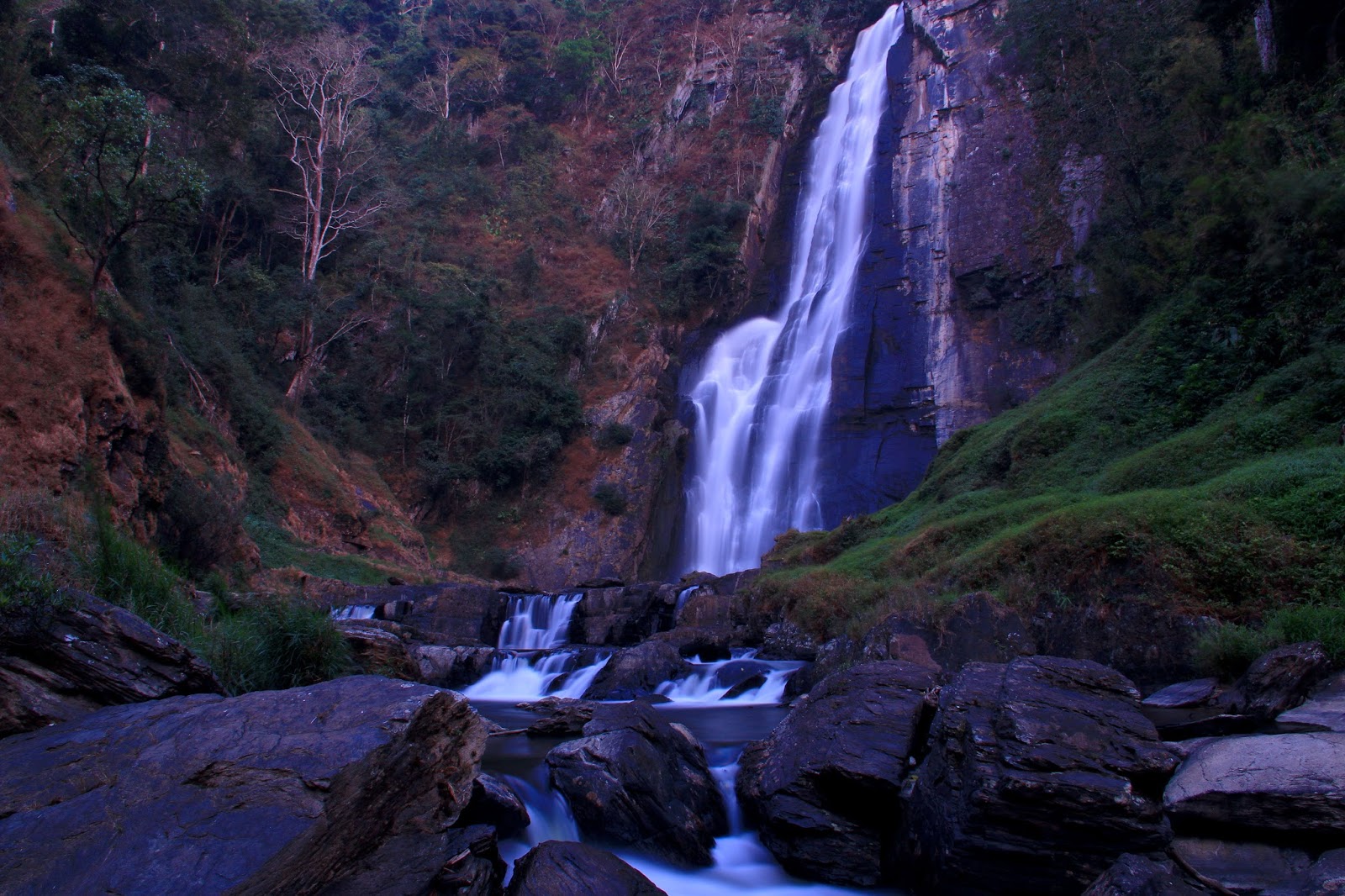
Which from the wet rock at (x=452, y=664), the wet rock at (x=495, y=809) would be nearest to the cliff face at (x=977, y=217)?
the wet rock at (x=452, y=664)

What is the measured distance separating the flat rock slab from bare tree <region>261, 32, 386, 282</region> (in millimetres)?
34659

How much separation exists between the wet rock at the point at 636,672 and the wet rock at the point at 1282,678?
9.00 metres

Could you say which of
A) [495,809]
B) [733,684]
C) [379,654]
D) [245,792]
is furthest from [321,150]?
[245,792]

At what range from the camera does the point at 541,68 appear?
5450 centimetres

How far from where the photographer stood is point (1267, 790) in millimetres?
4953

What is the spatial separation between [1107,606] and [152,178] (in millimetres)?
19115

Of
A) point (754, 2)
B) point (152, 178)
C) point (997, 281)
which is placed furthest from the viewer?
point (754, 2)

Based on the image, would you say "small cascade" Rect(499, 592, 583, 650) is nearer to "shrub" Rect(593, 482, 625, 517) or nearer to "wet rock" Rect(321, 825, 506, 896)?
"shrub" Rect(593, 482, 625, 517)

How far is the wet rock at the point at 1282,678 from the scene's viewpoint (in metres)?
6.95

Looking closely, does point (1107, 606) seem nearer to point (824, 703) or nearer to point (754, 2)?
point (824, 703)

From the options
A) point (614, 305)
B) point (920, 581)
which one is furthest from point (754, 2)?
point (920, 581)

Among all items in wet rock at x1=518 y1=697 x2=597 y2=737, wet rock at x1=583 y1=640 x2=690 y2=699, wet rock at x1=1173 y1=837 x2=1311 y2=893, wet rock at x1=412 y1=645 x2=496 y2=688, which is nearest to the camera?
wet rock at x1=1173 y1=837 x2=1311 y2=893

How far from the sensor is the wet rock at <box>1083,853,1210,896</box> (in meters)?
4.54

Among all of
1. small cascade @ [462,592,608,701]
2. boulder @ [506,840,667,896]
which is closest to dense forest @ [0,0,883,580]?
small cascade @ [462,592,608,701]
